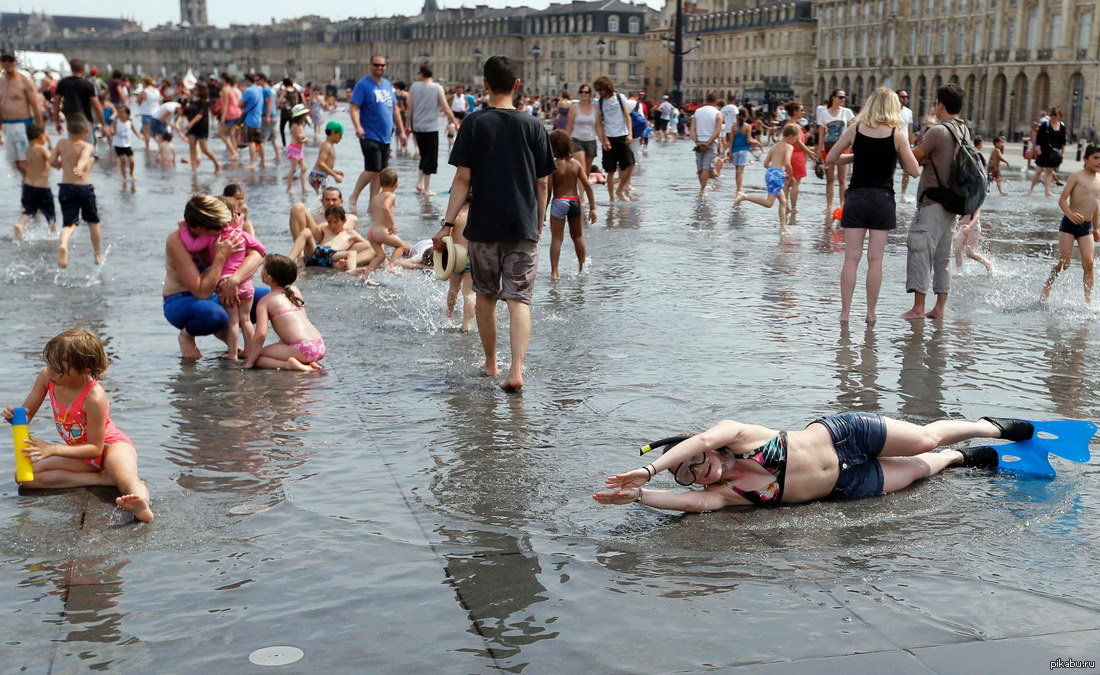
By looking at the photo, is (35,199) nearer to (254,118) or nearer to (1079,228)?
(1079,228)

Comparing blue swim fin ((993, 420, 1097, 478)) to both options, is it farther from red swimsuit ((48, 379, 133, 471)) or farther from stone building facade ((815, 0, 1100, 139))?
stone building facade ((815, 0, 1100, 139))

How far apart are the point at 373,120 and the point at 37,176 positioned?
4.11 meters

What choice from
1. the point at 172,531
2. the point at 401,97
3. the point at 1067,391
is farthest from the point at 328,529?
the point at 401,97

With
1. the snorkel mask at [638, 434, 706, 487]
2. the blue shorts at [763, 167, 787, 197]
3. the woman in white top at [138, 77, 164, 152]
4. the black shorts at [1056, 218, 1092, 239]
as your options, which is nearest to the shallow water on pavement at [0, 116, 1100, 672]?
the snorkel mask at [638, 434, 706, 487]

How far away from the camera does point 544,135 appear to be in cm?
625

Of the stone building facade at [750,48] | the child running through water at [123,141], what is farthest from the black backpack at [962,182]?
the stone building facade at [750,48]

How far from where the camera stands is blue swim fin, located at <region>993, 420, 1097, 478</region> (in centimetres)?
480

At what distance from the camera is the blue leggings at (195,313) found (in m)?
6.68

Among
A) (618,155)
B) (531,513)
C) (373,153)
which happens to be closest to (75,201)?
(373,153)

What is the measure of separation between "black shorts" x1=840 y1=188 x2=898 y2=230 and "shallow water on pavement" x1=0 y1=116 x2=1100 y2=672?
27.4 inches

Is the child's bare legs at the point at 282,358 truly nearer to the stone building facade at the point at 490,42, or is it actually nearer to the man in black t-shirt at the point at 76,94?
the man in black t-shirt at the point at 76,94

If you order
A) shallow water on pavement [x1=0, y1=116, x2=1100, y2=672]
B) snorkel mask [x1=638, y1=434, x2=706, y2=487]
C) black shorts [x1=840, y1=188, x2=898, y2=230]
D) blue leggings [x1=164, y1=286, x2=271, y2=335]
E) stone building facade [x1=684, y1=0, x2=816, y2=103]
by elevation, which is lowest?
shallow water on pavement [x1=0, y1=116, x2=1100, y2=672]

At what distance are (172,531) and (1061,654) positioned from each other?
2.91 m

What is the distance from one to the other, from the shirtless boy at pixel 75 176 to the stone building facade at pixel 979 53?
5634 cm
